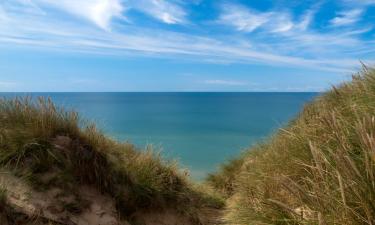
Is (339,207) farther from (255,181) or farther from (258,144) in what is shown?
(258,144)

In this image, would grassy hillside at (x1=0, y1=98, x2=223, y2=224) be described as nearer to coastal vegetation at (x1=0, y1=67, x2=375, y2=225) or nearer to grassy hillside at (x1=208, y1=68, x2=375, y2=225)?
coastal vegetation at (x1=0, y1=67, x2=375, y2=225)

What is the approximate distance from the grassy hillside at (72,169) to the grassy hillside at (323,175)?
1.33 m

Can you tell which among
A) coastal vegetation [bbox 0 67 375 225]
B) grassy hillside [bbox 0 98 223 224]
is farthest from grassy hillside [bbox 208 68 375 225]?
grassy hillside [bbox 0 98 223 224]

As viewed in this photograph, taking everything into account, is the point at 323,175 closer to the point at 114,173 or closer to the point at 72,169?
the point at 114,173

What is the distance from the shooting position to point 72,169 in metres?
5.84

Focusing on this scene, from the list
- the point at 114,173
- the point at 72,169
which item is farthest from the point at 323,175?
the point at 72,169

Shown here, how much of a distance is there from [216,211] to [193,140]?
83.3 feet

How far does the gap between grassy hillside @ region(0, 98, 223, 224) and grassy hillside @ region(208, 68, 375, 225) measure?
1331 millimetres

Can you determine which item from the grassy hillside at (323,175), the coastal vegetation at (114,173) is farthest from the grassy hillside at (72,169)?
the grassy hillside at (323,175)

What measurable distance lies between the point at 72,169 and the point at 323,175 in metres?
3.33

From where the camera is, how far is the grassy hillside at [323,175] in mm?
2964

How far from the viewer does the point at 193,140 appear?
109 feet

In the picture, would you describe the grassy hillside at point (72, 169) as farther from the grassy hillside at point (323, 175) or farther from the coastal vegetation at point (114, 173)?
the grassy hillside at point (323, 175)

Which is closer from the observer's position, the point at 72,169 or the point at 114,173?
the point at 72,169
